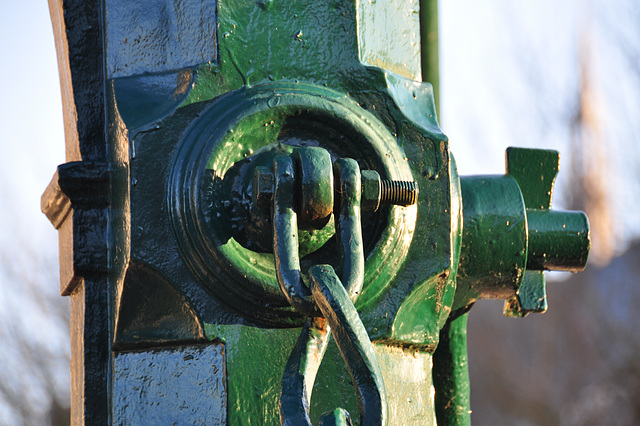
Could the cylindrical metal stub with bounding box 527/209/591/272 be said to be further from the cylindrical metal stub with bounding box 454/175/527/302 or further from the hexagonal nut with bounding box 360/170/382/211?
the hexagonal nut with bounding box 360/170/382/211

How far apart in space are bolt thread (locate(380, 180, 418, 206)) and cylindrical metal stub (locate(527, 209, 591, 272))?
0.30 meters

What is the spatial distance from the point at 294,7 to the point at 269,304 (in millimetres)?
339

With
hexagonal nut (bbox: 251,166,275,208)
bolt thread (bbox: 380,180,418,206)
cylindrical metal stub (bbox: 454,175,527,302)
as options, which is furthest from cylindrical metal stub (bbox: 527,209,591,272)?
hexagonal nut (bbox: 251,166,275,208)

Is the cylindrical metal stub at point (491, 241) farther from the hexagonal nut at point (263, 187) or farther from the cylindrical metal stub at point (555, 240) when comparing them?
the hexagonal nut at point (263, 187)

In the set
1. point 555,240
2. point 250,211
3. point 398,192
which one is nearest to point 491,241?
point 555,240

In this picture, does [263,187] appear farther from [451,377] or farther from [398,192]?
Answer: [451,377]

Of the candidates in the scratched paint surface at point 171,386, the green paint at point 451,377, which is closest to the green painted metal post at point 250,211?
the scratched paint surface at point 171,386

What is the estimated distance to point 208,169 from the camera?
807 millimetres

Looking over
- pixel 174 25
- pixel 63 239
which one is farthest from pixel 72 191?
pixel 174 25

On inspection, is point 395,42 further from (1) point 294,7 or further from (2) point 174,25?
(2) point 174,25

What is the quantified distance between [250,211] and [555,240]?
1.45 ft

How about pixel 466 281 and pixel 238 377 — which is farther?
pixel 466 281

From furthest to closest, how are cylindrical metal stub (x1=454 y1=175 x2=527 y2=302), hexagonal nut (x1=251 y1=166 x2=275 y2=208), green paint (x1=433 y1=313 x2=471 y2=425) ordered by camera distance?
green paint (x1=433 y1=313 x2=471 y2=425)
cylindrical metal stub (x1=454 y1=175 x2=527 y2=302)
hexagonal nut (x1=251 y1=166 x2=275 y2=208)

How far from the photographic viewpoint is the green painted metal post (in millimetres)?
797
